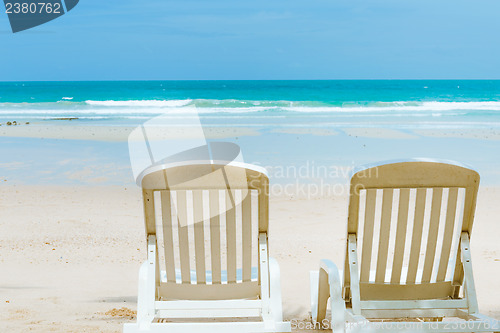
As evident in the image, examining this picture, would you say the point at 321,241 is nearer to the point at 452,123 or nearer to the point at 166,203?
the point at 166,203

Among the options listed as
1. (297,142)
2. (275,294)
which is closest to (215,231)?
(275,294)

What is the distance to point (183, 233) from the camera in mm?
2805

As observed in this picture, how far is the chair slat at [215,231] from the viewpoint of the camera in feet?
8.96

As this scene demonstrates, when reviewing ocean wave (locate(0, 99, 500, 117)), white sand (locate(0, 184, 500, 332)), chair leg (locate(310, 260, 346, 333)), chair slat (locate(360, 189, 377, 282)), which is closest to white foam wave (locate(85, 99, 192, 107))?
ocean wave (locate(0, 99, 500, 117))

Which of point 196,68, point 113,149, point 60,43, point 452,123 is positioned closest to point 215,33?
point 196,68

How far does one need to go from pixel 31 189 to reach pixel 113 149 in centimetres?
460

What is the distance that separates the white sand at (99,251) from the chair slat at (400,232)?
39.4 inches

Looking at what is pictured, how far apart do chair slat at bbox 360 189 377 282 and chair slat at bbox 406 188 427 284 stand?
21cm

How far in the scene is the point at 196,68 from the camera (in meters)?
54.5

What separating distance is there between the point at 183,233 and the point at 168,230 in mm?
91

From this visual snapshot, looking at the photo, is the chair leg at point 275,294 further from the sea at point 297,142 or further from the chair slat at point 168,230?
the sea at point 297,142

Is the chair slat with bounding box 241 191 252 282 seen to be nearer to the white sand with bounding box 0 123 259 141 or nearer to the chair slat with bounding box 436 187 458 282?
the chair slat with bounding box 436 187 458 282

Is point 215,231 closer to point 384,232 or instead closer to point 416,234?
point 384,232

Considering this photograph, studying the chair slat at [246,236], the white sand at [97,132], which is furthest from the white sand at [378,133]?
the chair slat at [246,236]
